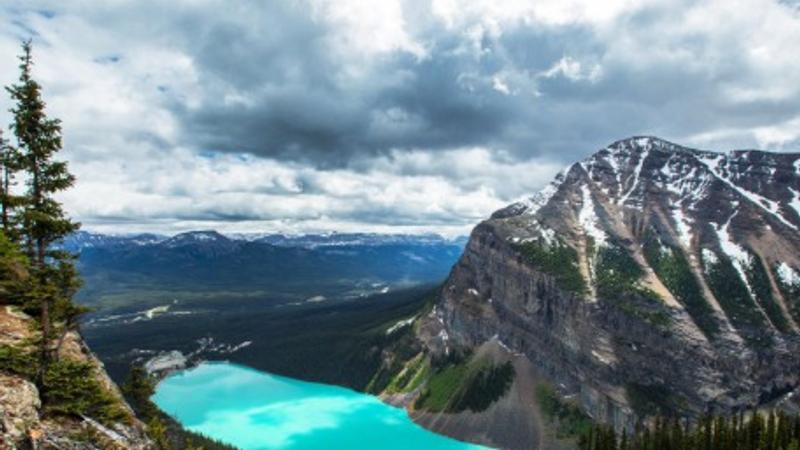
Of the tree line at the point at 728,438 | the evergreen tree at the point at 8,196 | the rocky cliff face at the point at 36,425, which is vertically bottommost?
the tree line at the point at 728,438

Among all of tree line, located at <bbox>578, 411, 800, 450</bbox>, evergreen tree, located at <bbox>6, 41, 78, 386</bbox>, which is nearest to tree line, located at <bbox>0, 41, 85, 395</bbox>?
evergreen tree, located at <bbox>6, 41, 78, 386</bbox>

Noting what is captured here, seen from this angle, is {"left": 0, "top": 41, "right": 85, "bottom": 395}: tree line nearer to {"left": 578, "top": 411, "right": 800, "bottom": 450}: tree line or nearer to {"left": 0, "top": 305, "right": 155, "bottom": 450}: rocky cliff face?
{"left": 0, "top": 305, "right": 155, "bottom": 450}: rocky cliff face

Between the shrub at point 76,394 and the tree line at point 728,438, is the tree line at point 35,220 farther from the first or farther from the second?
the tree line at point 728,438

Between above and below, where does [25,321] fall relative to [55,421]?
above

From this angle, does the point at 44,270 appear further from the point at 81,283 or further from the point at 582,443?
the point at 582,443

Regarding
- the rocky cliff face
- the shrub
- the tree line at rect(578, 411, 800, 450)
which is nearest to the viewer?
the rocky cliff face

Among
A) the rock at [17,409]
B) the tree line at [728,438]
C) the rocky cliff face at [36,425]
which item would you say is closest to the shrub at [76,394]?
the rocky cliff face at [36,425]

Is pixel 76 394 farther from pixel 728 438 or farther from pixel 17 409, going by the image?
pixel 728 438

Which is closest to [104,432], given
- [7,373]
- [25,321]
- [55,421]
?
[55,421]

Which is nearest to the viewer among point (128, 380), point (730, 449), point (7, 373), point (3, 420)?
point (3, 420)
